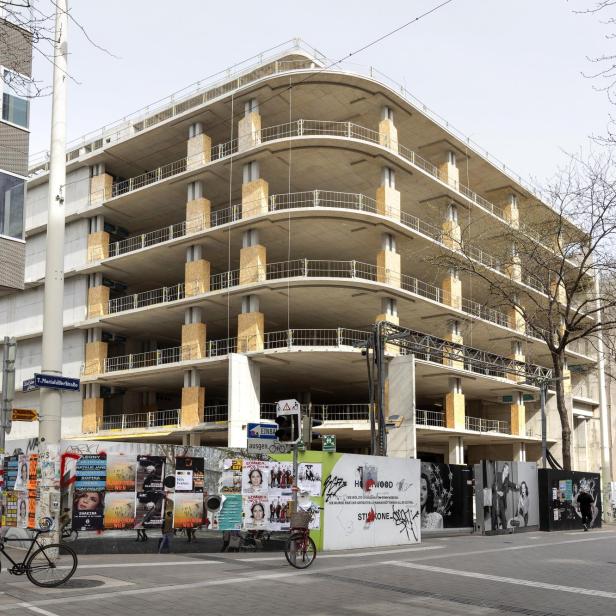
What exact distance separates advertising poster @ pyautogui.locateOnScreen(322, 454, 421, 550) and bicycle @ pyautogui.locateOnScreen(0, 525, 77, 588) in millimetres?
8036

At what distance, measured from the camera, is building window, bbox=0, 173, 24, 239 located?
824 inches

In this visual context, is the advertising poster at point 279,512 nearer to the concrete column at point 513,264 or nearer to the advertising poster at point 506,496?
the advertising poster at point 506,496

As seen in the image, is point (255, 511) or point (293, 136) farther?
point (293, 136)

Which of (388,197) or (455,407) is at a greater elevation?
(388,197)

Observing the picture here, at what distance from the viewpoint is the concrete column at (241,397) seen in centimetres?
3538

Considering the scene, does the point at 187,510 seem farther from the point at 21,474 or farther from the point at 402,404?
the point at 402,404

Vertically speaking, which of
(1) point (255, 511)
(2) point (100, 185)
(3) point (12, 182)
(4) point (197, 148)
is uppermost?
(4) point (197, 148)

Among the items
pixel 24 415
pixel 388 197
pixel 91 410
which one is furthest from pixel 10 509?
pixel 91 410

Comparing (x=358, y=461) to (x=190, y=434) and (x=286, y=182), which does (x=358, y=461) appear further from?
(x=286, y=182)

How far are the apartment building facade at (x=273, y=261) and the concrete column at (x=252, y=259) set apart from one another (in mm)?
97

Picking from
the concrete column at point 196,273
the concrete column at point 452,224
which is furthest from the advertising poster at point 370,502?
the concrete column at point 452,224

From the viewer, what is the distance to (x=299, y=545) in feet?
46.7

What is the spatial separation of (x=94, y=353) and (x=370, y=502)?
2788 cm

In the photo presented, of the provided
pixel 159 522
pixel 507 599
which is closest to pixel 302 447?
pixel 159 522
